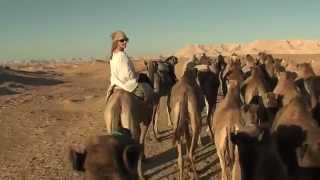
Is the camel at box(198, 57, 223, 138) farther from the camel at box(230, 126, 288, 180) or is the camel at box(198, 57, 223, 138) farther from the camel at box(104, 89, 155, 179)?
the camel at box(230, 126, 288, 180)

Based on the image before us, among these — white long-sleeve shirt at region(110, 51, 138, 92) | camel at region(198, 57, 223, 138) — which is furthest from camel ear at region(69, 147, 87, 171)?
camel at region(198, 57, 223, 138)

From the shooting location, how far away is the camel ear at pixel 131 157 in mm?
4805

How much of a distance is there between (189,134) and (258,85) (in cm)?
189

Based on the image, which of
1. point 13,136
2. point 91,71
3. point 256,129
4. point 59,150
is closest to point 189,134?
point 59,150

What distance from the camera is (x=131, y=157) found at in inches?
191

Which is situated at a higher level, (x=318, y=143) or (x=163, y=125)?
(x=318, y=143)

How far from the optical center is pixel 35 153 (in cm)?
1452

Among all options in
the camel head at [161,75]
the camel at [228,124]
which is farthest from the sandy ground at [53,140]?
the camel at [228,124]

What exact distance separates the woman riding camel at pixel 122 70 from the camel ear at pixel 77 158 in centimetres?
520

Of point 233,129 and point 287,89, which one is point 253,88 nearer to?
point 287,89

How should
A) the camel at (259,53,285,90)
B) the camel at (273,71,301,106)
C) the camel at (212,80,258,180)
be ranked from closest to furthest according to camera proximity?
the camel at (212,80,258,180) → the camel at (273,71,301,106) → the camel at (259,53,285,90)

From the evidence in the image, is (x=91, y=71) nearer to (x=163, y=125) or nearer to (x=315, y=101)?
(x=163, y=125)

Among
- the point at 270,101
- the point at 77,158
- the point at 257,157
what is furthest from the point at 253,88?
the point at 77,158

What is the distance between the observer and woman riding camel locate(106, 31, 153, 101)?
33.6 feet
